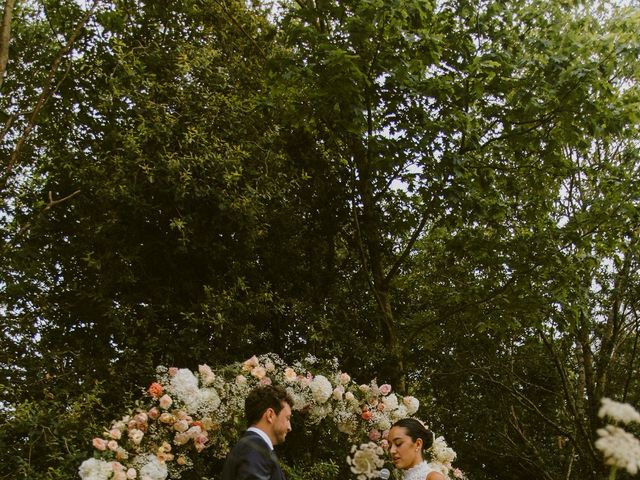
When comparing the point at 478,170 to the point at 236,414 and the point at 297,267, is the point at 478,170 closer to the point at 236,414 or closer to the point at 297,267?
the point at 297,267

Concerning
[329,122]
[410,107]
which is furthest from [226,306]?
[410,107]

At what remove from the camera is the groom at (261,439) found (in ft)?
9.89

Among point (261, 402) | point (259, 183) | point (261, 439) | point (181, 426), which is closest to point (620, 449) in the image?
point (261, 439)

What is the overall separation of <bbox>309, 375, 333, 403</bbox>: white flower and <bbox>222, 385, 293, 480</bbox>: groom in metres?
1.71

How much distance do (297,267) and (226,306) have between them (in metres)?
1.38

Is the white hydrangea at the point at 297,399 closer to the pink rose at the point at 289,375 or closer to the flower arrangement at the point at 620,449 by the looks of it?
the pink rose at the point at 289,375

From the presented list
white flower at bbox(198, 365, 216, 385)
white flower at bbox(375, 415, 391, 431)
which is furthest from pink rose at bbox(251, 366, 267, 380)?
white flower at bbox(375, 415, 391, 431)

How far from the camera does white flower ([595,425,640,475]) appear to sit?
0.95 m

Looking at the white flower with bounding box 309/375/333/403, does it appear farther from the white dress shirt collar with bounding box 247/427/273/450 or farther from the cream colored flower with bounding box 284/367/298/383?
the white dress shirt collar with bounding box 247/427/273/450

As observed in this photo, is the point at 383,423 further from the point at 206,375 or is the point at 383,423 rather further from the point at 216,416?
the point at 206,375

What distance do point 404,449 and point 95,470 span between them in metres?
2.01

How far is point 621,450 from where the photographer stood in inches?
38.3

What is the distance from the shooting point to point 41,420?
4730 millimetres

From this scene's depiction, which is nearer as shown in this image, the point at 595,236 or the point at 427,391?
the point at 595,236
